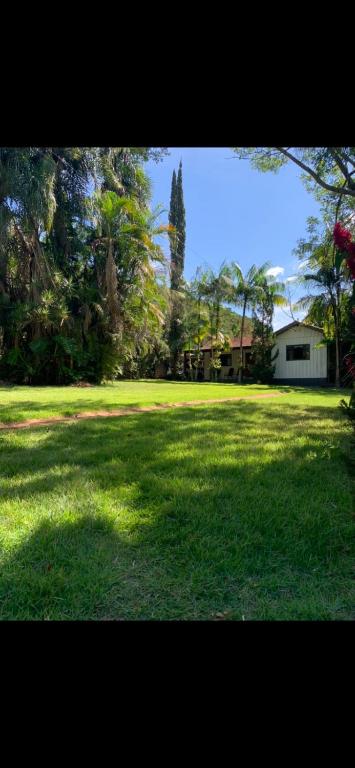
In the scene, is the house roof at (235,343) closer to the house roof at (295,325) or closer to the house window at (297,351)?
the house roof at (295,325)

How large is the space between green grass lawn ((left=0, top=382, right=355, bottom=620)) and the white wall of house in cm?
2308

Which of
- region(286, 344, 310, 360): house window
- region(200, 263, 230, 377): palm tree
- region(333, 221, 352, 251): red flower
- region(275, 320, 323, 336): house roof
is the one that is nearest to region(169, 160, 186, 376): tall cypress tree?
region(200, 263, 230, 377): palm tree

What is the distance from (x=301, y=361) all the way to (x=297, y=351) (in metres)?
0.99

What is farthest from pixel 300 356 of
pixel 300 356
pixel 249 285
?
pixel 249 285

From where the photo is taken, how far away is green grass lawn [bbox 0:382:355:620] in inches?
70.0

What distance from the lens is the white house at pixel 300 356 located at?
85.9 feet

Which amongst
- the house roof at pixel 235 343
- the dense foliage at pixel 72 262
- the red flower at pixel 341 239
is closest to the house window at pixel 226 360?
the house roof at pixel 235 343

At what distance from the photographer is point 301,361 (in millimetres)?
26938

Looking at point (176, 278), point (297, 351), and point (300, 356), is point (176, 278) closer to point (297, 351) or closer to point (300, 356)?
point (297, 351)

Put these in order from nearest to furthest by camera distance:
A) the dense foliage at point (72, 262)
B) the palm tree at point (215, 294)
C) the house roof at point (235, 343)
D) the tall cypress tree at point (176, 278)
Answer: the dense foliage at point (72, 262) → the tall cypress tree at point (176, 278) → the palm tree at point (215, 294) → the house roof at point (235, 343)

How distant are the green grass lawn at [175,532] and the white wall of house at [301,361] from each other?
75.7 ft
